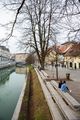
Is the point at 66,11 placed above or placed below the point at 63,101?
above

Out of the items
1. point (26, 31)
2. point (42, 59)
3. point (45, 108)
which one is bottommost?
point (45, 108)

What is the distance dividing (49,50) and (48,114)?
108 ft

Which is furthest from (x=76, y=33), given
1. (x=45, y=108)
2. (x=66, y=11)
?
(x=45, y=108)

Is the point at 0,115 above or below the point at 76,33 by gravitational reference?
below

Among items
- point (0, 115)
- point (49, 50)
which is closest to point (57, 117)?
point (0, 115)

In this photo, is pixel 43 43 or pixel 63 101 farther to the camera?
pixel 43 43

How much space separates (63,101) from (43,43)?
31.1 meters

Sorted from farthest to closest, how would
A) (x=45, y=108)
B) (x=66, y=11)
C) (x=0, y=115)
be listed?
(x=0, y=115) → (x=45, y=108) → (x=66, y=11)

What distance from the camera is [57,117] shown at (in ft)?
39.0

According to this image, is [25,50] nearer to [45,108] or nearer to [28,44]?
[28,44]

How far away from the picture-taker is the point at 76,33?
12.6 m

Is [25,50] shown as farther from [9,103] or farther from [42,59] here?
[9,103]

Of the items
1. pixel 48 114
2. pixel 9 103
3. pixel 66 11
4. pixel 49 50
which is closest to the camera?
pixel 66 11

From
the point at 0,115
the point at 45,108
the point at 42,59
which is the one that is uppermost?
the point at 42,59
